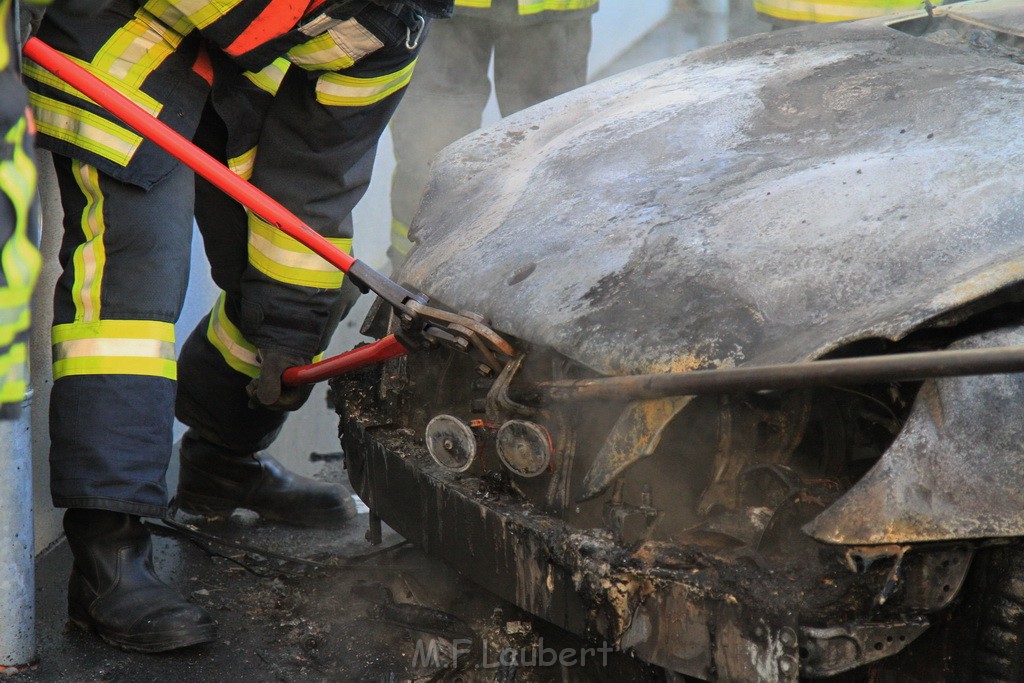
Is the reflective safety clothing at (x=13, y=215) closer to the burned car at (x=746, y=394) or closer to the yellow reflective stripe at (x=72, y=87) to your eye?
the yellow reflective stripe at (x=72, y=87)

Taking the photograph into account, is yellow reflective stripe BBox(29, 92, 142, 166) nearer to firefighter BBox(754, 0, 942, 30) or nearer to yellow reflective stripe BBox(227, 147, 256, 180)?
yellow reflective stripe BBox(227, 147, 256, 180)

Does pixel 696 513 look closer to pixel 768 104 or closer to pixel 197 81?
pixel 768 104

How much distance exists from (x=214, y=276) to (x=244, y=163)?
356mm

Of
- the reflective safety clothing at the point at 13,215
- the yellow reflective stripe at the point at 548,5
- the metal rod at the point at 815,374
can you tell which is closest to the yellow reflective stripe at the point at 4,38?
the reflective safety clothing at the point at 13,215

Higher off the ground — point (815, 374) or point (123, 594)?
point (815, 374)

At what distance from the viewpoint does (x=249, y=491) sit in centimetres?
285

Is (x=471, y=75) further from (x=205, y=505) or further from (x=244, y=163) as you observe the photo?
(x=205, y=505)

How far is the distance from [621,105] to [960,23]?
3.00 ft

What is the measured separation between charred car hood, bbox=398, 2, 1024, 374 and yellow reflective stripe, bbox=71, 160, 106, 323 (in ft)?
1.99

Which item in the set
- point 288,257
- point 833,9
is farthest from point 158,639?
point 833,9

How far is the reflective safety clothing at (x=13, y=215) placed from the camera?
1.55 metres

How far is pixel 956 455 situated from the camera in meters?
1.46

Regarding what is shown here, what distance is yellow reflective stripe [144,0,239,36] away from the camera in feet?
6.83

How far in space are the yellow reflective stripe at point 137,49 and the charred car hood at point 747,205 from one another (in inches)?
24.9
